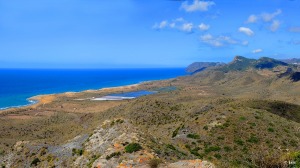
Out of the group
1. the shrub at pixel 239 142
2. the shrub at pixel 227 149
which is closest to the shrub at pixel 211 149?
the shrub at pixel 227 149

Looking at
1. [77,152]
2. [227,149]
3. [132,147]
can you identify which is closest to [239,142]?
[227,149]

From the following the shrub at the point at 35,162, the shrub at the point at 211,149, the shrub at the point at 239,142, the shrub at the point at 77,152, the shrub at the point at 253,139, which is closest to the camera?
the shrub at the point at 77,152

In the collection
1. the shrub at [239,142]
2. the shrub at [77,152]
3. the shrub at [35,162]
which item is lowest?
the shrub at [35,162]

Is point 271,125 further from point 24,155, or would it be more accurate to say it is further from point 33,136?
point 33,136

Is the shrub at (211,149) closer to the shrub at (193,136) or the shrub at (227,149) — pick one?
the shrub at (227,149)

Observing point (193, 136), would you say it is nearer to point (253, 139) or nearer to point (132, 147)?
point (253, 139)

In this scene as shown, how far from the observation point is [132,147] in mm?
25984

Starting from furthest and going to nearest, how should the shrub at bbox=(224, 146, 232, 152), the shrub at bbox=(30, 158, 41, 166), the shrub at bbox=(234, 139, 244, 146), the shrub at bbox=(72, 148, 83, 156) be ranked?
the shrub at bbox=(234, 139, 244, 146), the shrub at bbox=(224, 146, 232, 152), the shrub at bbox=(30, 158, 41, 166), the shrub at bbox=(72, 148, 83, 156)

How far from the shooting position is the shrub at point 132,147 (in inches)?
1009

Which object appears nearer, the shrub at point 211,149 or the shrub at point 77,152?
the shrub at point 77,152

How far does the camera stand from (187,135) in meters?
44.5

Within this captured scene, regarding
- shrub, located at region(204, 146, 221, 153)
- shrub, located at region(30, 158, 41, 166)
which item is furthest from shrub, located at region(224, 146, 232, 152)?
shrub, located at region(30, 158, 41, 166)

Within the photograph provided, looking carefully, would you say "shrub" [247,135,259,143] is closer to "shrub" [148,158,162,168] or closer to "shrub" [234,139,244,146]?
"shrub" [234,139,244,146]

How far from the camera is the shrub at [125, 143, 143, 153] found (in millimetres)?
25625
